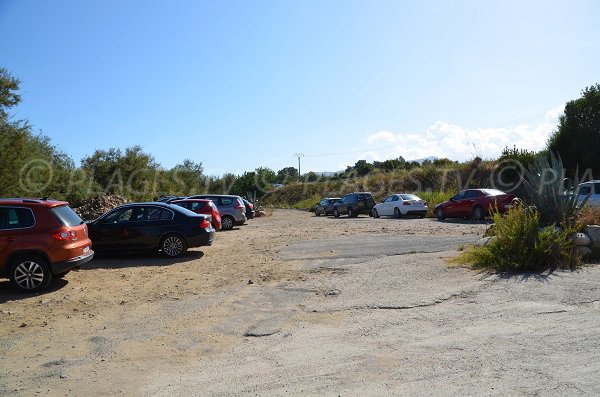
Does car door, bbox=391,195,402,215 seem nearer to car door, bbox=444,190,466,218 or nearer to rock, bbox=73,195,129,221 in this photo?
car door, bbox=444,190,466,218

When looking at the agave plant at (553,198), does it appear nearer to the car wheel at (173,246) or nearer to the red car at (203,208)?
the car wheel at (173,246)

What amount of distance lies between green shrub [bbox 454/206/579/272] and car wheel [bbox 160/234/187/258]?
7.29 meters

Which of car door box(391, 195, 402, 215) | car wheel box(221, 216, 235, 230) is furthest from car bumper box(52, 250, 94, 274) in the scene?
car door box(391, 195, 402, 215)

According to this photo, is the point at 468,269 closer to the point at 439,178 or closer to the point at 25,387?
the point at 25,387

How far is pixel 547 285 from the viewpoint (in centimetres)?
757

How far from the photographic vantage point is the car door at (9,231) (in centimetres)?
820

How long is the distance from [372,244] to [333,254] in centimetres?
207

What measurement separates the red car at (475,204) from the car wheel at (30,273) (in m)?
18.0

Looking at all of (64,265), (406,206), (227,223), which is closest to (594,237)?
(64,265)

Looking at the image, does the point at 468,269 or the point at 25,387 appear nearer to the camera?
the point at 25,387

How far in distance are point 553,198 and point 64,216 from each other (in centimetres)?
1011

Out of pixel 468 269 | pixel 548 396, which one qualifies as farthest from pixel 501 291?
pixel 548 396

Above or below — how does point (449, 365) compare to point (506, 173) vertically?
below

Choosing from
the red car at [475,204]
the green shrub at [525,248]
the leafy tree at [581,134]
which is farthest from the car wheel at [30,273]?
the leafy tree at [581,134]
